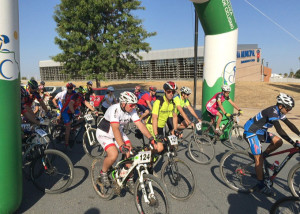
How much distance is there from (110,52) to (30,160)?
15.5 meters

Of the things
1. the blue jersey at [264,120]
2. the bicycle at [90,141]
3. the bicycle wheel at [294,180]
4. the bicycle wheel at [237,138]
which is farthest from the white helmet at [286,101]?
the bicycle at [90,141]

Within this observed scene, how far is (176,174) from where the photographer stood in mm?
4168

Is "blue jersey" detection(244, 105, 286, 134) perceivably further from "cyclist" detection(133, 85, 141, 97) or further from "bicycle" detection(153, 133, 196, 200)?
"cyclist" detection(133, 85, 141, 97)

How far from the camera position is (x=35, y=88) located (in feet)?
20.4

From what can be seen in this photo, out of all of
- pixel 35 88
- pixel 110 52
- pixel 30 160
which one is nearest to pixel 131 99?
pixel 30 160

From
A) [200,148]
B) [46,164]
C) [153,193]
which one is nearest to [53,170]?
[46,164]

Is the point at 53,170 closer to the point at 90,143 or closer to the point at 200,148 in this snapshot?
the point at 90,143

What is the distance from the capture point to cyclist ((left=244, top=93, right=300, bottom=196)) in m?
4.00

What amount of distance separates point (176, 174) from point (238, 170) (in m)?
1.38

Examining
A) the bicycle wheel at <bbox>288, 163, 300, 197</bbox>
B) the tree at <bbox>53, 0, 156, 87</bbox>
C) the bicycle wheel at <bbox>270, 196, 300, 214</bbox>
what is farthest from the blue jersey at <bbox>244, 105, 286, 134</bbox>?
the tree at <bbox>53, 0, 156, 87</bbox>

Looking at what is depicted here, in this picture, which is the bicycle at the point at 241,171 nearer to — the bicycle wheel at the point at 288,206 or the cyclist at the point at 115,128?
the bicycle wheel at the point at 288,206

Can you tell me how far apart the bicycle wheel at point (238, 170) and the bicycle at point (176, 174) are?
100 centimetres

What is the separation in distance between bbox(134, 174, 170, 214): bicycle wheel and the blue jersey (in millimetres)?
2274

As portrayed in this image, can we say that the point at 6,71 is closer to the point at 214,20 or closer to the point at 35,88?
the point at 35,88
